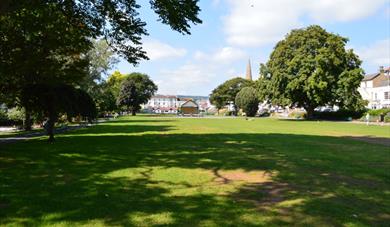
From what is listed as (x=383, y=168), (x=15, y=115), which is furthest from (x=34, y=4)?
(x=15, y=115)

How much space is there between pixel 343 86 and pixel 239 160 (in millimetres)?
50250

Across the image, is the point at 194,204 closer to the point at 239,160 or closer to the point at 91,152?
the point at 239,160

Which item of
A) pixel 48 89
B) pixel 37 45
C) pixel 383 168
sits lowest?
pixel 383 168

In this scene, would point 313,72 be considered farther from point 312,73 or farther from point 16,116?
point 16,116

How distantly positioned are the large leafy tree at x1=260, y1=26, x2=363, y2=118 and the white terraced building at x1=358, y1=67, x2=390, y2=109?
1304 inches

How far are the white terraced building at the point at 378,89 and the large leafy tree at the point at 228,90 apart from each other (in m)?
33.1

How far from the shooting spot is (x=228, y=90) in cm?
12706

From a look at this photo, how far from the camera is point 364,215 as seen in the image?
6797mm

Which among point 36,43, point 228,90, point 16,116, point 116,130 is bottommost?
point 116,130

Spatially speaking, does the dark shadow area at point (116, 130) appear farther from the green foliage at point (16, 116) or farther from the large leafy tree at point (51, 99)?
the green foliage at point (16, 116)

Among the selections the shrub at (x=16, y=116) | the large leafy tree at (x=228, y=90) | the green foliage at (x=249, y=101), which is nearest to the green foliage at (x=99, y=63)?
the shrub at (x=16, y=116)

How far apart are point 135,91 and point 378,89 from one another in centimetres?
5527

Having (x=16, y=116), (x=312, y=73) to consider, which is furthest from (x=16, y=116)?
(x=312, y=73)

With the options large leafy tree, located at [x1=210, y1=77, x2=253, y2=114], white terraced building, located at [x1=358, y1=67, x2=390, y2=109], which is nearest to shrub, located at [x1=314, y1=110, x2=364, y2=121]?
white terraced building, located at [x1=358, y1=67, x2=390, y2=109]
